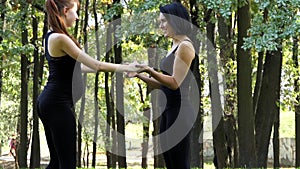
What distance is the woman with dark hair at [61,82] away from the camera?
14.3ft

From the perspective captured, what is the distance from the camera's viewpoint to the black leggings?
173 inches

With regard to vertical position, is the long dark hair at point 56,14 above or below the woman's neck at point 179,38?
above

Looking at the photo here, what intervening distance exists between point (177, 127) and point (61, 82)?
1090 mm

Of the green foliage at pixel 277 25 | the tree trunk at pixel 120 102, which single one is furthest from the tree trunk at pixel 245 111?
the tree trunk at pixel 120 102

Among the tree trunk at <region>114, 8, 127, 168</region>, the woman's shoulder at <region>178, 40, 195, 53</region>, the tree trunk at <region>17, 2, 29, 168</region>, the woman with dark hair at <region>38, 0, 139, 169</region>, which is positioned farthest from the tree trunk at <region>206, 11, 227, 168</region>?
the woman with dark hair at <region>38, 0, 139, 169</region>

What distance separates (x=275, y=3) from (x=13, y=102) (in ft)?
75.6

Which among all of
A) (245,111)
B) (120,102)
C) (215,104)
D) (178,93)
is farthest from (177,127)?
(120,102)

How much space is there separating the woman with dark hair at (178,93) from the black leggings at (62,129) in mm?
842

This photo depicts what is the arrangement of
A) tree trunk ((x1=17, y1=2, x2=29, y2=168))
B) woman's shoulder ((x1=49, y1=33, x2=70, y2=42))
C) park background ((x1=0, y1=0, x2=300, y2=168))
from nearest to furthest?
woman's shoulder ((x1=49, y1=33, x2=70, y2=42))
park background ((x1=0, y1=0, x2=300, y2=168))
tree trunk ((x1=17, y1=2, x2=29, y2=168))

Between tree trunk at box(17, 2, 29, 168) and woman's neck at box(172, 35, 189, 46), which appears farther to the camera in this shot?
tree trunk at box(17, 2, 29, 168)

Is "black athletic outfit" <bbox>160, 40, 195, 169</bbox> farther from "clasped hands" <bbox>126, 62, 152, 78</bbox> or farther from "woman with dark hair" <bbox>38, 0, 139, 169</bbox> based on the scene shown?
"woman with dark hair" <bbox>38, 0, 139, 169</bbox>

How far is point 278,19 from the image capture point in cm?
974

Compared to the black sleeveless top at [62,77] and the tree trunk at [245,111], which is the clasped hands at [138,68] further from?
the tree trunk at [245,111]

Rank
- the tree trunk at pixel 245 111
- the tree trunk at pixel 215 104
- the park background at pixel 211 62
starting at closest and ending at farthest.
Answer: the park background at pixel 211 62 → the tree trunk at pixel 245 111 → the tree trunk at pixel 215 104
